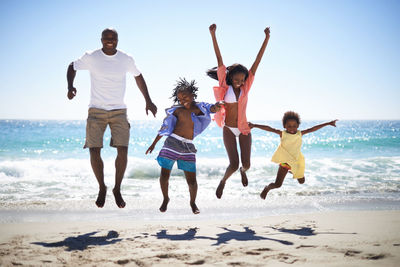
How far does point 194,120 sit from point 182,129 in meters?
0.21


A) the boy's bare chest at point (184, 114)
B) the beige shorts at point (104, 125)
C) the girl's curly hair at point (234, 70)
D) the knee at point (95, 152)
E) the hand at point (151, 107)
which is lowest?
the knee at point (95, 152)

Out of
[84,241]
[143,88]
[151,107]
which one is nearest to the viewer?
[84,241]

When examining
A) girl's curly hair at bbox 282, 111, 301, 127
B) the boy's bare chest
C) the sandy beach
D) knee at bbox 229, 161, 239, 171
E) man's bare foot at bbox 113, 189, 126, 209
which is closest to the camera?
the sandy beach

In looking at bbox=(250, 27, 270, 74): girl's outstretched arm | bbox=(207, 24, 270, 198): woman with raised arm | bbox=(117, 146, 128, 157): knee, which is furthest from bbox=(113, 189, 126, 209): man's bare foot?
bbox=(250, 27, 270, 74): girl's outstretched arm

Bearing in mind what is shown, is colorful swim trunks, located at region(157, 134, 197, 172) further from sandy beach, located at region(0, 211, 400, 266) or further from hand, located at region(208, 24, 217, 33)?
hand, located at region(208, 24, 217, 33)

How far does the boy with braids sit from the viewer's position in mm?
5188

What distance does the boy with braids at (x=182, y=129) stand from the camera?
5188 millimetres

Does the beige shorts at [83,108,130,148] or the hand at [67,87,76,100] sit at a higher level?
the hand at [67,87,76,100]

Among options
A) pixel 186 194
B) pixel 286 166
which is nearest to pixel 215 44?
pixel 286 166

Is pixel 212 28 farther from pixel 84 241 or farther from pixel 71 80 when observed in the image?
pixel 84 241

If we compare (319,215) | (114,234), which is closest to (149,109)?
(114,234)

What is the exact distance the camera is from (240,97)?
18.5 feet

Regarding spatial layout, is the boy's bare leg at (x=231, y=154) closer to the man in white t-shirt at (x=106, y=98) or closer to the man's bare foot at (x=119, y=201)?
the man in white t-shirt at (x=106, y=98)

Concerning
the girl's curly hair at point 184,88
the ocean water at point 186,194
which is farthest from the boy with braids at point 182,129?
the ocean water at point 186,194
